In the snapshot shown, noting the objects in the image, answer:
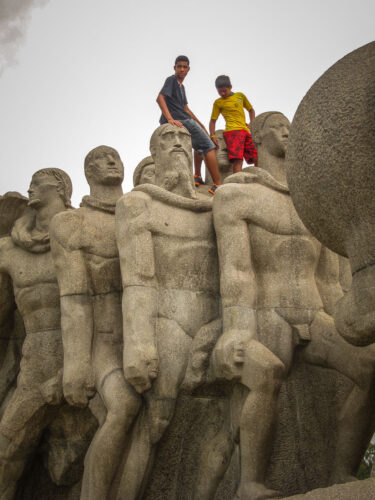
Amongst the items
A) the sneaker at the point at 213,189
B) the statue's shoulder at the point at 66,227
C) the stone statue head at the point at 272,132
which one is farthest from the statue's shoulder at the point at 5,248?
the stone statue head at the point at 272,132

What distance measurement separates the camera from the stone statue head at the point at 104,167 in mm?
8961

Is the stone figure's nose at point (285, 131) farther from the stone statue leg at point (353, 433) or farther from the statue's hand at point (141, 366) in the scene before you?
the stone statue leg at point (353, 433)

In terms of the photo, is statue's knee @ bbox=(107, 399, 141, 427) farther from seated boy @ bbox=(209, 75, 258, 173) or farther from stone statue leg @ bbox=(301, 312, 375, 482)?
seated boy @ bbox=(209, 75, 258, 173)

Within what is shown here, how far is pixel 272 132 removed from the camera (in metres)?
8.58

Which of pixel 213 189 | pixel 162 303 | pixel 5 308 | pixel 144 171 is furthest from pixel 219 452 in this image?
pixel 144 171

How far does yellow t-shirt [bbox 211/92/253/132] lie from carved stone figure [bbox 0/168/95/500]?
9.00 ft

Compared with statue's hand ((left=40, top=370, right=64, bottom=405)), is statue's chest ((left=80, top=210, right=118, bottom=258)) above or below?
above

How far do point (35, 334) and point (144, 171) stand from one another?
2972 mm

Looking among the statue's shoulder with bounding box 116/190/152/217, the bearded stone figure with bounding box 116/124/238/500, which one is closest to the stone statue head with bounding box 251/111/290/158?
the bearded stone figure with bounding box 116/124/238/500

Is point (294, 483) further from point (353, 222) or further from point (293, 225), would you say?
point (353, 222)

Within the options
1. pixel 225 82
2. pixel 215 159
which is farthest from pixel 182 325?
pixel 225 82

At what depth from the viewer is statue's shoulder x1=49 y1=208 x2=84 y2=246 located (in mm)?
8383

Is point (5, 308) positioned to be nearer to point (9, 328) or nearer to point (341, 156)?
point (9, 328)

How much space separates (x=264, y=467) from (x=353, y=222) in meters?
2.96
